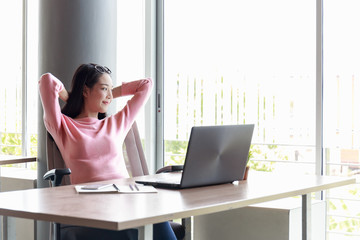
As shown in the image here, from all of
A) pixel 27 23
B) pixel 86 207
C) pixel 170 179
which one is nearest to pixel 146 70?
pixel 27 23

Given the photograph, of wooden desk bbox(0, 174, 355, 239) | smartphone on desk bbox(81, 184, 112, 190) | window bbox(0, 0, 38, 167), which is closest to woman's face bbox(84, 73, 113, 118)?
wooden desk bbox(0, 174, 355, 239)

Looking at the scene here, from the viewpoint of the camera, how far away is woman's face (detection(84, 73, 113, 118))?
294cm

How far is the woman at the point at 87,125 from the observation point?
2.79 meters

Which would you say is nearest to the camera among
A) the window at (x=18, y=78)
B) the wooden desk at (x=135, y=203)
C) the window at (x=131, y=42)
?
the wooden desk at (x=135, y=203)

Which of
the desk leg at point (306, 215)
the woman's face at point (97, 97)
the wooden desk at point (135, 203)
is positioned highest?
the woman's face at point (97, 97)

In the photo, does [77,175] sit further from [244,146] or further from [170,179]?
[244,146]

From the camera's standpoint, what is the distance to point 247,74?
4008 millimetres

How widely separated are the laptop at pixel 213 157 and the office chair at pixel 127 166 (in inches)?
13.2

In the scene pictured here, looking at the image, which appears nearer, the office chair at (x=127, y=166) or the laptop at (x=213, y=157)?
the laptop at (x=213, y=157)

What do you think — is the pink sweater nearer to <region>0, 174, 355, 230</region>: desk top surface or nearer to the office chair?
the office chair

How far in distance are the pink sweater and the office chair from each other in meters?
0.03

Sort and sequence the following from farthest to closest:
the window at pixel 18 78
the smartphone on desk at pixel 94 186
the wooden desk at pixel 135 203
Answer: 1. the window at pixel 18 78
2. the smartphone on desk at pixel 94 186
3. the wooden desk at pixel 135 203

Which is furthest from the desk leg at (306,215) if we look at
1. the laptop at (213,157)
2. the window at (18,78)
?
the window at (18,78)

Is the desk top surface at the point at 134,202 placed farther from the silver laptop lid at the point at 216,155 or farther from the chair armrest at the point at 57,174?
the chair armrest at the point at 57,174
